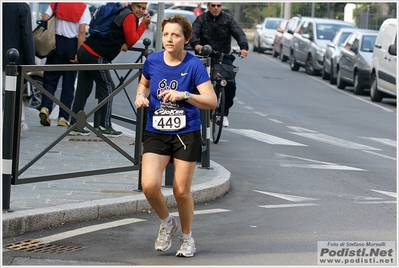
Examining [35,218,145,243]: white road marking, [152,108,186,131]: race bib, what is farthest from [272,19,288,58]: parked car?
[152,108,186,131]: race bib

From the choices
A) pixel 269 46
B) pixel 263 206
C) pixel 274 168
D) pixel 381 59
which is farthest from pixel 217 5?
pixel 269 46

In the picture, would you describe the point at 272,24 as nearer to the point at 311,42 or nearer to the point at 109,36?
the point at 311,42

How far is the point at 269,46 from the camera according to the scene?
136ft

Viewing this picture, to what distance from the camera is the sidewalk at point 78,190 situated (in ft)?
23.7

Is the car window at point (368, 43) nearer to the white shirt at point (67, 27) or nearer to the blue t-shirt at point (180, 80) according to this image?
the white shirt at point (67, 27)

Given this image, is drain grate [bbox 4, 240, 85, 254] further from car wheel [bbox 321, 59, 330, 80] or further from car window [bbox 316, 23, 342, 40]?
car window [bbox 316, 23, 342, 40]

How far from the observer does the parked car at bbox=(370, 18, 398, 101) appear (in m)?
20.7

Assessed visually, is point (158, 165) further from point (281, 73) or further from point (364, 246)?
point (281, 73)

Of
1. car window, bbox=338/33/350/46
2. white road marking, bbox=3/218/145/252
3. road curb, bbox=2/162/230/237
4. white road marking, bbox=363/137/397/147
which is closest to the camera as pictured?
white road marking, bbox=3/218/145/252

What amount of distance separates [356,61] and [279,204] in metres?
15.5

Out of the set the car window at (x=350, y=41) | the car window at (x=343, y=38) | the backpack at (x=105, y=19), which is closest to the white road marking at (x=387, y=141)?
the backpack at (x=105, y=19)

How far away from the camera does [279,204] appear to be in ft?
28.7

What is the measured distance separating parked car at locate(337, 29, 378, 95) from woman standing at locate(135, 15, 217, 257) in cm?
1701

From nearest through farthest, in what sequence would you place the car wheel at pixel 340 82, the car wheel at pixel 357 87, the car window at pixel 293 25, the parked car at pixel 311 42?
the car wheel at pixel 357 87 < the car wheel at pixel 340 82 < the parked car at pixel 311 42 < the car window at pixel 293 25
